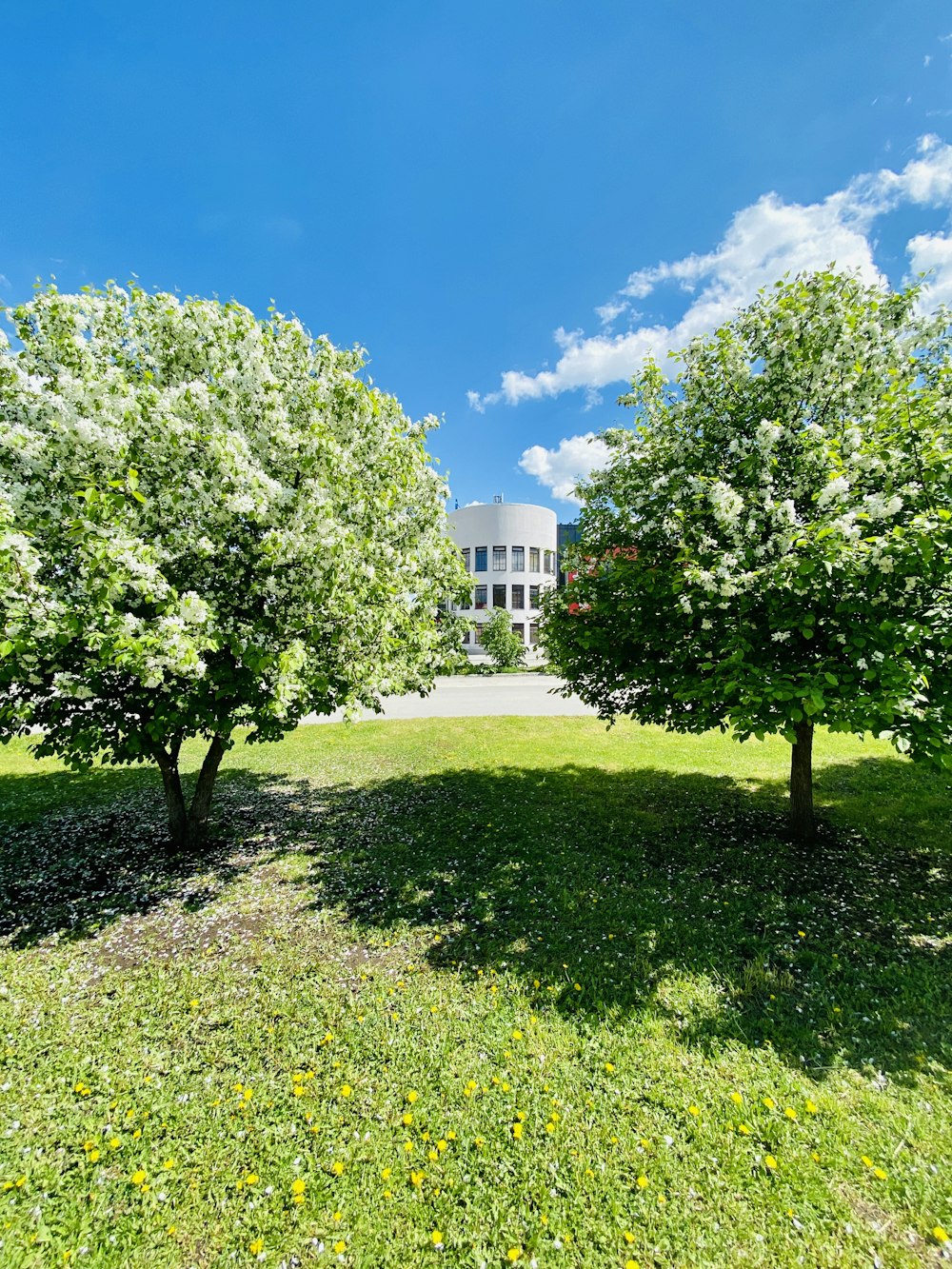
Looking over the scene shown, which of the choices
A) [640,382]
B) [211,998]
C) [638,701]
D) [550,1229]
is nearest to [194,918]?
[211,998]

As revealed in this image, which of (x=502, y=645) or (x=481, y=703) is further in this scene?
(x=502, y=645)

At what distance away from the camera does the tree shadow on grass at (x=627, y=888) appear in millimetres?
5148

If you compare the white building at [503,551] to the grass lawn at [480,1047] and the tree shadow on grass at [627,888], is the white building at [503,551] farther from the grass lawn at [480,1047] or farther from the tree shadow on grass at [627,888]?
the grass lawn at [480,1047]

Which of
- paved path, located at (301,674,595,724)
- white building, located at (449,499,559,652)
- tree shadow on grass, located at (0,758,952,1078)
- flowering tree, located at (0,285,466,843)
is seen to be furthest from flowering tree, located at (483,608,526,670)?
flowering tree, located at (0,285,466,843)

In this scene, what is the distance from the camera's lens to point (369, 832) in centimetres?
978

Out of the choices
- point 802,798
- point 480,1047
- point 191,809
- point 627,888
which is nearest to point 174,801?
point 191,809

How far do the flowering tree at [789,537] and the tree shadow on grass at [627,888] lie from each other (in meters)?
2.27

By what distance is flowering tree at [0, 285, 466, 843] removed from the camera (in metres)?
5.16

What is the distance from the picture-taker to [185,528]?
239 inches

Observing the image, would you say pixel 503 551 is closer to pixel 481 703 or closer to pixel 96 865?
pixel 481 703

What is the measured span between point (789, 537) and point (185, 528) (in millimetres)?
7207

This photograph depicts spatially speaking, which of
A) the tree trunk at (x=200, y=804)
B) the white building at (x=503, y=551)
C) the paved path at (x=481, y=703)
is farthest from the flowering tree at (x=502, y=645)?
the tree trunk at (x=200, y=804)

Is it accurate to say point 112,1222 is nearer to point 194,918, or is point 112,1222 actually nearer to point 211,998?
point 211,998

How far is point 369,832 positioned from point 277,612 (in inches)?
205
